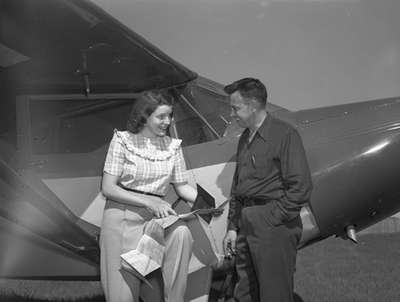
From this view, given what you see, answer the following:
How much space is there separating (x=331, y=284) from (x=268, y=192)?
377 cm

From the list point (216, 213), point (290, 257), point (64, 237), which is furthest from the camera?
point (64, 237)

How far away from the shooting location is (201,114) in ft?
14.5

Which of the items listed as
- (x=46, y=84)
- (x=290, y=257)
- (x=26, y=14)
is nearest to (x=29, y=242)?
(x=46, y=84)

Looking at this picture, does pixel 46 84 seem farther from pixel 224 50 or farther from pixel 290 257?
pixel 224 50

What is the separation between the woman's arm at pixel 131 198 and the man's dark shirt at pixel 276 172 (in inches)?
19.5

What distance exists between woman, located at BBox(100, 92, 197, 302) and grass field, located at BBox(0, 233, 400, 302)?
2.87 metres

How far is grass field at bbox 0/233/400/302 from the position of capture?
222 inches

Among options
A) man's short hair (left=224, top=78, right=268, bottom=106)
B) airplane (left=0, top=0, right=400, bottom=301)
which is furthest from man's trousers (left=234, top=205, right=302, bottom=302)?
man's short hair (left=224, top=78, right=268, bottom=106)

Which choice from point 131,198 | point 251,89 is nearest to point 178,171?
point 131,198

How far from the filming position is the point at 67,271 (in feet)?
12.9

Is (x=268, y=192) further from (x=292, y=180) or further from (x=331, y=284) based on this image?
(x=331, y=284)

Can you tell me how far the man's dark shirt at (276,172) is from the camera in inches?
116

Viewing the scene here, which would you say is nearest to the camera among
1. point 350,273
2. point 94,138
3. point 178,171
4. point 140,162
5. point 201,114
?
point 140,162

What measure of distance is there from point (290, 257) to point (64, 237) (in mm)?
1429
